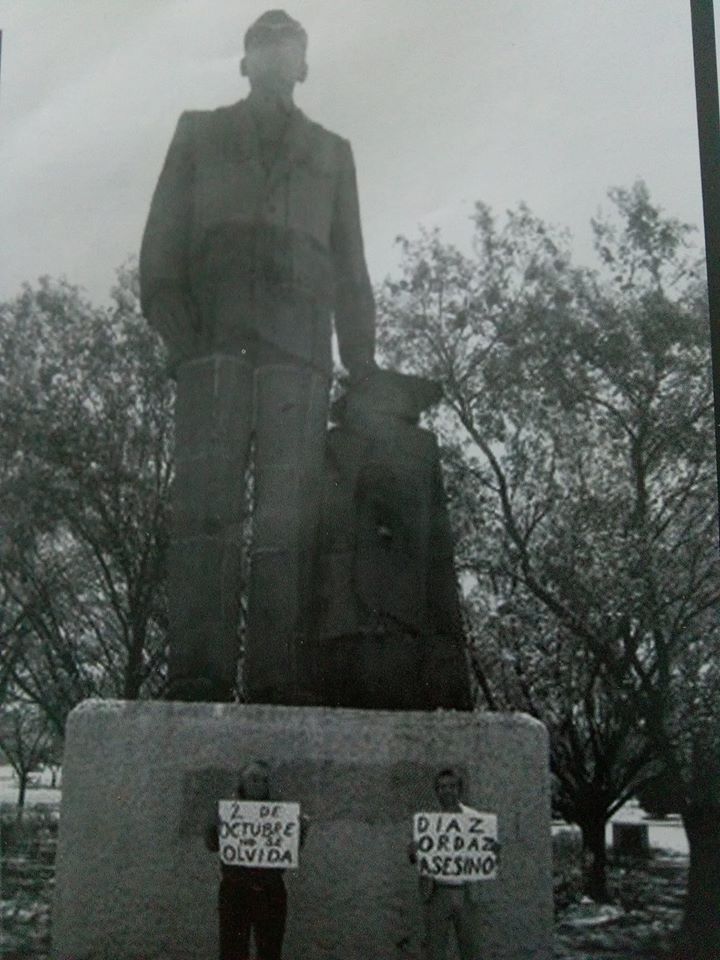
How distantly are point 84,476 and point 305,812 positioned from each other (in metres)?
12.8

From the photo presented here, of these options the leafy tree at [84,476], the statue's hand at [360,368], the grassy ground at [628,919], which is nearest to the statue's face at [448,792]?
the statue's hand at [360,368]

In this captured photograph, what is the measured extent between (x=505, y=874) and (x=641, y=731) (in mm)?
12796

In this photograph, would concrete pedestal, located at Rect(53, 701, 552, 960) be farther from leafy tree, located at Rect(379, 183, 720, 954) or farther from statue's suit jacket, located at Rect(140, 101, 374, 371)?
leafy tree, located at Rect(379, 183, 720, 954)

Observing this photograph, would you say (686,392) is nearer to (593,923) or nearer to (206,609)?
(593,923)

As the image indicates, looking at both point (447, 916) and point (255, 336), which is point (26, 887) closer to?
point (255, 336)

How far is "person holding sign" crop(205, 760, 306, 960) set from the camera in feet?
12.2

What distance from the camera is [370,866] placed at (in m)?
3.94

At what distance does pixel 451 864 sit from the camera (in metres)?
3.80

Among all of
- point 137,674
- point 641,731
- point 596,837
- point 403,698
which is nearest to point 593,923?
point 596,837

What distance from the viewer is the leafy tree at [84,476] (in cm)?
1598

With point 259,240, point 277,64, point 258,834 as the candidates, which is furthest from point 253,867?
point 277,64

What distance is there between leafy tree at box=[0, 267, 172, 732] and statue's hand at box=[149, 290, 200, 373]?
11.1m

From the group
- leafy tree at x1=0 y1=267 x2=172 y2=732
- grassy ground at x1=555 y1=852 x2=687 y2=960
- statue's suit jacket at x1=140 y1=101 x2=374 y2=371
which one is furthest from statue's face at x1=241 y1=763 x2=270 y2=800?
leafy tree at x1=0 y1=267 x2=172 y2=732

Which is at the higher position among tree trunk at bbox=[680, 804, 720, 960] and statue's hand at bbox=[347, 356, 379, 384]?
statue's hand at bbox=[347, 356, 379, 384]
